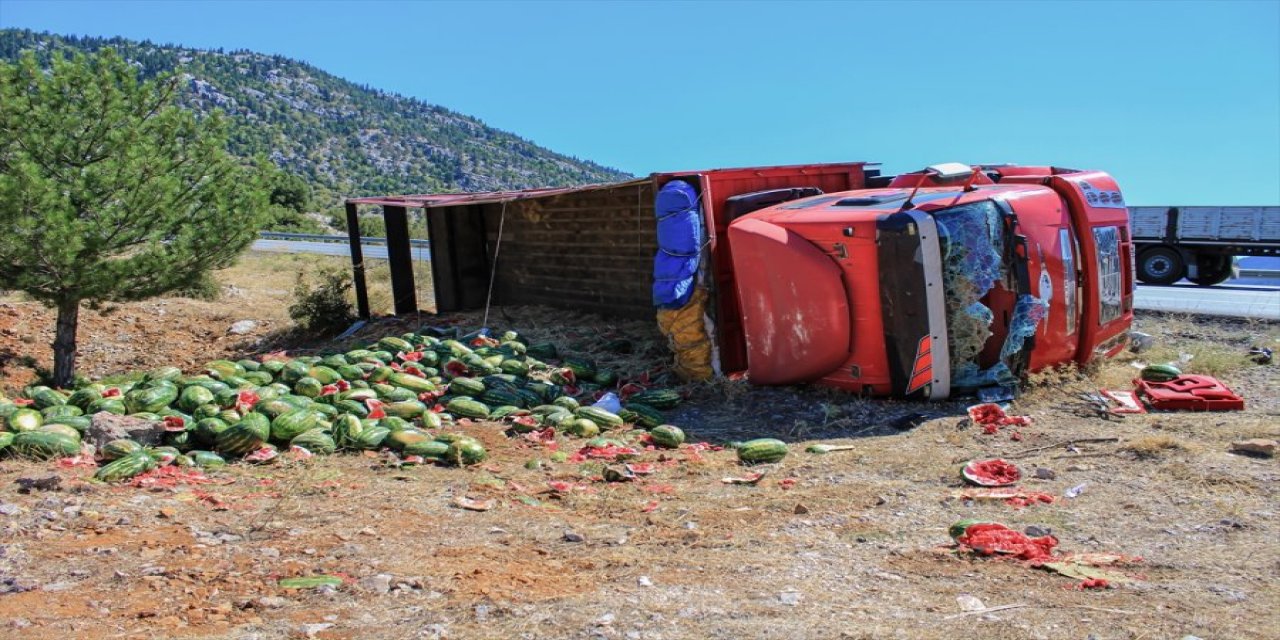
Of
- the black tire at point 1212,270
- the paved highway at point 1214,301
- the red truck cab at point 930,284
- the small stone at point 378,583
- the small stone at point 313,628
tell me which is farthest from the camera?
the black tire at point 1212,270

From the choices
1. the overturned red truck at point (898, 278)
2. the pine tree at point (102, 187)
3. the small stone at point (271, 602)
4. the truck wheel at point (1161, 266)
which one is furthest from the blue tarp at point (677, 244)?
the truck wheel at point (1161, 266)

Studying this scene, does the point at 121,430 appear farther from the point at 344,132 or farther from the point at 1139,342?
the point at 344,132

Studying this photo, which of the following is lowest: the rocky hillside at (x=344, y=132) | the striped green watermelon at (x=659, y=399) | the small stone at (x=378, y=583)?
the striped green watermelon at (x=659, y=399)

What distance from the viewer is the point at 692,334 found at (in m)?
9.80

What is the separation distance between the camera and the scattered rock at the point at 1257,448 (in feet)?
21.6

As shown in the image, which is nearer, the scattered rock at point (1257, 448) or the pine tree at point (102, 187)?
the scattered rock at point (1257, 448)

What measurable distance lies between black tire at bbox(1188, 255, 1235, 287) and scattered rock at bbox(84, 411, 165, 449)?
70.1 feet

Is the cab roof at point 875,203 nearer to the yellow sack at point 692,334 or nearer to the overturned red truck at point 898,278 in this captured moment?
the overturned red truck at point 898,278

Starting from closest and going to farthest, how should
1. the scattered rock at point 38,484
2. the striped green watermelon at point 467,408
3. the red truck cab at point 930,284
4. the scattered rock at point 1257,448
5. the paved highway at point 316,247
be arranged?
the scattered rock at point 38,484
the scattered rock at point 1257,448
the red truck cab at point 930,284
the striped green watermelon at point 467,408
the paved highway at point 316,247

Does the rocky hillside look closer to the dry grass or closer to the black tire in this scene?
the black tire

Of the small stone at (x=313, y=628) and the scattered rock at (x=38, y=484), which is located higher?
the scattered rock at (x=38, y=484)

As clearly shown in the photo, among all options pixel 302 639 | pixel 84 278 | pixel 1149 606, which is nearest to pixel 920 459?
pixel 1149 606

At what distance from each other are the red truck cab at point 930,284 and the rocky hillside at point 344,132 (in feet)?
258

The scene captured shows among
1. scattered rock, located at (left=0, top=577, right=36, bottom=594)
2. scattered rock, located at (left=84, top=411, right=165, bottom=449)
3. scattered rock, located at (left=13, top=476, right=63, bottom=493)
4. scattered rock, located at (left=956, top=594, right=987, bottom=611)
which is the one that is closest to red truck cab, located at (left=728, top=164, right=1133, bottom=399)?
scattered rock, located at (left=956, top=594, right=987, bottom=611)
